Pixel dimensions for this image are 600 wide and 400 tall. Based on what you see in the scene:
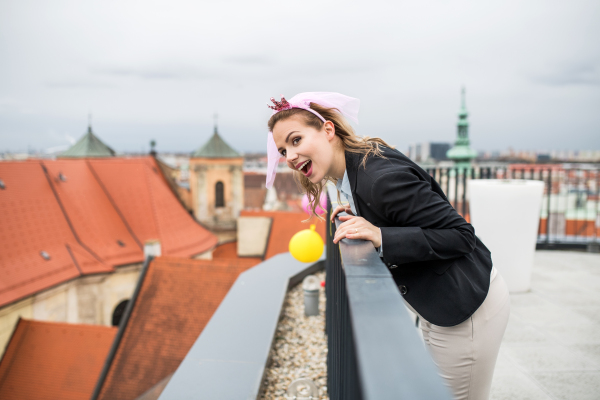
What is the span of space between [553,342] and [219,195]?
117ft

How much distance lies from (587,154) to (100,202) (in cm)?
2498

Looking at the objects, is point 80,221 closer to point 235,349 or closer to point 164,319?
point 164,319

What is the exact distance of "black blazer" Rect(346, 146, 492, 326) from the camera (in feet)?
4.63

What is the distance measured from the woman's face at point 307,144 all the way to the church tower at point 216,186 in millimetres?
35611

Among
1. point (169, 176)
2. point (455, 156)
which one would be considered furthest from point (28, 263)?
point (455, 156)

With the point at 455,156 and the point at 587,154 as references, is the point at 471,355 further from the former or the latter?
the point at 455,156

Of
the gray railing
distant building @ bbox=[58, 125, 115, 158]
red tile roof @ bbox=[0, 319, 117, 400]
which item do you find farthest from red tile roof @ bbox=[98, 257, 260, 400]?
distant building @ bbox=[58, 125, 115, 158]

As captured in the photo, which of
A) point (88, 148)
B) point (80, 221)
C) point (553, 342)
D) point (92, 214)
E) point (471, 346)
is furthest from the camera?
point (88, 148)

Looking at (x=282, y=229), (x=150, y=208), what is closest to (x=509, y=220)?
(x=282, y=229)

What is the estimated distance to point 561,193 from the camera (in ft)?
27.9

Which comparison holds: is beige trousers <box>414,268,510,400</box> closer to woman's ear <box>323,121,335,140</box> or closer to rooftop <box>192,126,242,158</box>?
woman's ear <box>323,121,335,140</box>

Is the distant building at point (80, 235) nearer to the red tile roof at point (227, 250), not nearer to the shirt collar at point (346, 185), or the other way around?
the red tile roof at point (227, 250)

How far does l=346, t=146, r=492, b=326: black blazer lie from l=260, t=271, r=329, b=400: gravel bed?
195 centimetres

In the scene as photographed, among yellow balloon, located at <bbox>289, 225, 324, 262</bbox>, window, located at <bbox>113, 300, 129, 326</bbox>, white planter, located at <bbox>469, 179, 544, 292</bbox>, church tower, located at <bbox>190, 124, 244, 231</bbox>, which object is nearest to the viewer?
yellow balloon, located at <bbox>289, 225, 324, 262</bbox>
